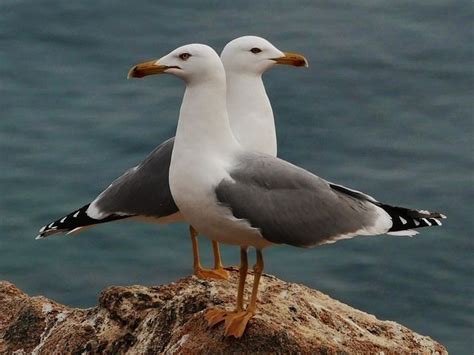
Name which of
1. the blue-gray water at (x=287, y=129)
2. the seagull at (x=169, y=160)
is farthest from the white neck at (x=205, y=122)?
the blue-gray water at (x=287, y=129)

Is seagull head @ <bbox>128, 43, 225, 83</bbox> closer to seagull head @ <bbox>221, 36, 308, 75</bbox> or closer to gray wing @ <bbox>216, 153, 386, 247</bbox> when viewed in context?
gray wing @ <bbox>216, 153, 386, 247</bbox>

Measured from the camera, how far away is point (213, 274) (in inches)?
349

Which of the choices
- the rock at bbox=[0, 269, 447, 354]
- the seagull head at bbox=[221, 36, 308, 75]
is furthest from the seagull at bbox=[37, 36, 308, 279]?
the rock at bbox=[0, 269, 447, 354]

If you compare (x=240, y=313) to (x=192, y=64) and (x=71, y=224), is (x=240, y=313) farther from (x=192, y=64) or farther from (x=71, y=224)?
(x=71, y=224)

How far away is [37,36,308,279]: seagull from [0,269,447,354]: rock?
794 millimetres

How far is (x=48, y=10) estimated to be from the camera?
1842cm

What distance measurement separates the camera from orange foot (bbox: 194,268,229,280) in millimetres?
8750

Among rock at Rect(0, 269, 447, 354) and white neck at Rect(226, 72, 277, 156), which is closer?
rock at Rect(0, 269, 447, 354)

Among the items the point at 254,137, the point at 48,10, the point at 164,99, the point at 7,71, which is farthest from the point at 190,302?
the point at 48,10

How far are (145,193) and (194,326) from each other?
1.65 metres

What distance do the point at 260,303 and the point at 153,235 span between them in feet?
22.0

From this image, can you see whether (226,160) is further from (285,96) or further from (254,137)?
(285,96)

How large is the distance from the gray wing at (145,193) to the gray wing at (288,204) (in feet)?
4.53

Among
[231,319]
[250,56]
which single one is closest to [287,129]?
[250,56]
